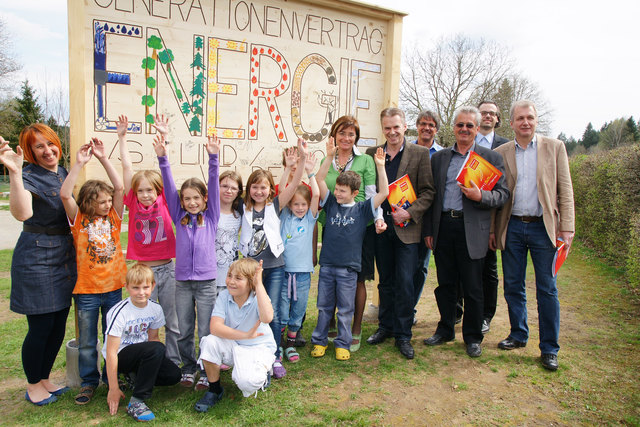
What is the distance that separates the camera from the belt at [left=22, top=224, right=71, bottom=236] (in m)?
2.88

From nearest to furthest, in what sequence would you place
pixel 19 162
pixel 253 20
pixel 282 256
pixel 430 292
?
pixel 19 162
pixel 282 256
pixel 253 20
pixel 430 292

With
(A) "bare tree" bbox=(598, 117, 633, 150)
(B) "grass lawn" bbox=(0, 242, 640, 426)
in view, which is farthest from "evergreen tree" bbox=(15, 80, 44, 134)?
(A) "bare tree" bbox=(598, 117, 633, 150)

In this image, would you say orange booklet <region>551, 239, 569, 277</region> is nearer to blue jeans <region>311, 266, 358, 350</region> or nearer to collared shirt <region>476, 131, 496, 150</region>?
collared shirt <region>476, 131, 496, 150</region>

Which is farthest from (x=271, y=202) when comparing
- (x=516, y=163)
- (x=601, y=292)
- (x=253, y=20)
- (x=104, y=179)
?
(x=601, y=292)

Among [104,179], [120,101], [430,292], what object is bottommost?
[430,292]

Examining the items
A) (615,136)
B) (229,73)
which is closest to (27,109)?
(229,73)

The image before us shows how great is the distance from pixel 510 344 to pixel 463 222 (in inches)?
52.3

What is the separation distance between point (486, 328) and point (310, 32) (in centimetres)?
366

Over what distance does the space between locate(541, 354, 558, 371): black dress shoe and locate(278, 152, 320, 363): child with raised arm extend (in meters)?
2.18

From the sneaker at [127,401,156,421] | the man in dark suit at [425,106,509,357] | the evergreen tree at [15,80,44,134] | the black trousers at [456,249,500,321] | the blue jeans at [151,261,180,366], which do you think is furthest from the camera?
the evergreen tree at [15,80,44,134]

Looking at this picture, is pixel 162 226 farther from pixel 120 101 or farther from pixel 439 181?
pixel 439 181

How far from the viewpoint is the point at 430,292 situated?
593cm

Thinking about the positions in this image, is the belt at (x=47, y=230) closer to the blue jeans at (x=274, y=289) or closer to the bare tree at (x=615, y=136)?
the blue jeans at (x=274, y=289)

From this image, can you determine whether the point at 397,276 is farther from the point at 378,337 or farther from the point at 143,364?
the point at 143,364
